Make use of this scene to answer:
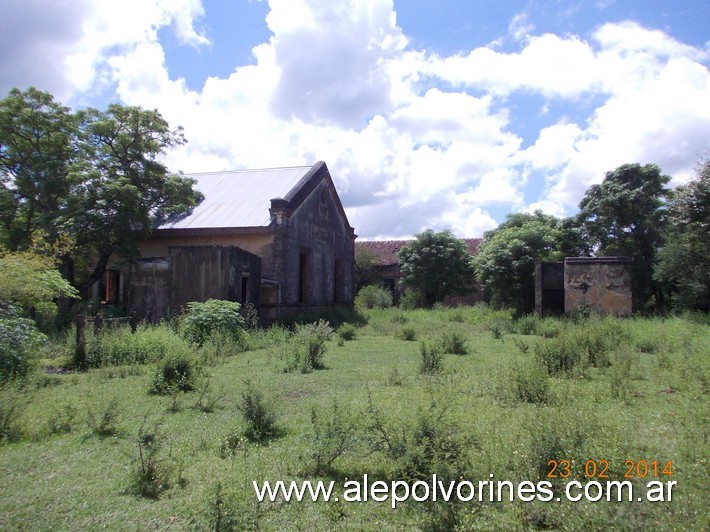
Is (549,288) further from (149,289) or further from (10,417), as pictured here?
(10,417)

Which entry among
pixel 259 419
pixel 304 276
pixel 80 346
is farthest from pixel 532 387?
pixel 304 276

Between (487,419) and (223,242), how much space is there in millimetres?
16046

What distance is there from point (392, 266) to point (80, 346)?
98.2ft

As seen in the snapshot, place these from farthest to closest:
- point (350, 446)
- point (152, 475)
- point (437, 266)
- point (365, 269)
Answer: point (365, 269) → point (437, 266) → point (350, 446) → point (152, 475)

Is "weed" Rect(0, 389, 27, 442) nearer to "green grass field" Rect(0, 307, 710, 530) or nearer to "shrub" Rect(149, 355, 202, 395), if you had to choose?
"green grass field" Rect(0, 307, 710, 530)

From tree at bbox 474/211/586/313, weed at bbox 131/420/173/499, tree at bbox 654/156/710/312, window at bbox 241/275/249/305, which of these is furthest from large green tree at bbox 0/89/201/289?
tree at bbox 654/156/710/312

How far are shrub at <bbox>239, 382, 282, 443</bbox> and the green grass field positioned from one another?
0.12ft

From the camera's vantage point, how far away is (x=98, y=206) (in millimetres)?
17375

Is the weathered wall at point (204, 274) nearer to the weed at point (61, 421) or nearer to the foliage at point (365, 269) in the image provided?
the weed at point (61, 421)

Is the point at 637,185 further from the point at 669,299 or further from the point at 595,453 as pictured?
the point at 595,453

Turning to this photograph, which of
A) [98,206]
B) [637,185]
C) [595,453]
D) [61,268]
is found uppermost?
[637,185]

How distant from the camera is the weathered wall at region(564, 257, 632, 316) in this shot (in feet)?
66.8

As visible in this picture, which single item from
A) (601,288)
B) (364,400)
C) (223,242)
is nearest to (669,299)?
(601,288)

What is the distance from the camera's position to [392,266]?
129 ft
